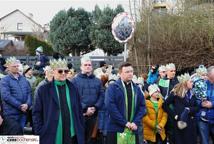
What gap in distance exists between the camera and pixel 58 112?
6906 mm

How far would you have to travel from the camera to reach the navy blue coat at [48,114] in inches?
271

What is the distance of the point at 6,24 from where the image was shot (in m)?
96.0

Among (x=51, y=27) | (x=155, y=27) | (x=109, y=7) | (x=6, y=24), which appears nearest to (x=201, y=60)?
(x=155, y=27)

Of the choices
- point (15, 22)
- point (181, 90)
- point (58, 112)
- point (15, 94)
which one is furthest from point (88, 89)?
point (15, 22)

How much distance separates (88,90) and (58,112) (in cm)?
222

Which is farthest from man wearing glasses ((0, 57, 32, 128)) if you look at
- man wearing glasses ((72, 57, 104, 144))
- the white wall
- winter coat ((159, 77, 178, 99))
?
the white wall

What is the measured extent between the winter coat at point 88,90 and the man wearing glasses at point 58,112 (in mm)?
1938

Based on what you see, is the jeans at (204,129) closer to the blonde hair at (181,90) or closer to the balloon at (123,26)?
the blonde hair at (181,90)

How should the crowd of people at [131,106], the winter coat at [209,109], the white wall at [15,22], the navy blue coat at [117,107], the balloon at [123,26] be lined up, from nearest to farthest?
the navy blue coat at [117,107]
the crowd of people at [131,106]
the winter coat at [209,109]
the balloon at [123,26]
the white wall at [15,22]

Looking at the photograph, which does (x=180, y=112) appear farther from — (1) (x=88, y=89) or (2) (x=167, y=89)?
(1) (x=88, y=89)

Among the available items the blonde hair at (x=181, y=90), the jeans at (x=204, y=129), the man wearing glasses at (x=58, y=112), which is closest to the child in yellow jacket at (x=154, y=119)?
the blonde hair at (x=181, y=90)

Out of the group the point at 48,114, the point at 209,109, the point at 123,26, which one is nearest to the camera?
the point at 48,114

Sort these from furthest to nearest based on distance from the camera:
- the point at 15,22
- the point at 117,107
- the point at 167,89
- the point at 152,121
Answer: the point at 15,22 < the point at 167,89 < the point at 152,121 < the point at 117,107

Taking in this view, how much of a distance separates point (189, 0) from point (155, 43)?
198 centimetres
